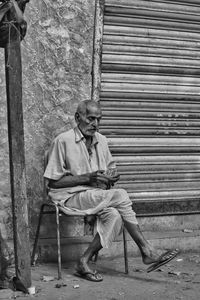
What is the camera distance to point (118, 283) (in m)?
5.59

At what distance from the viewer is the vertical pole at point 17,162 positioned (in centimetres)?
489

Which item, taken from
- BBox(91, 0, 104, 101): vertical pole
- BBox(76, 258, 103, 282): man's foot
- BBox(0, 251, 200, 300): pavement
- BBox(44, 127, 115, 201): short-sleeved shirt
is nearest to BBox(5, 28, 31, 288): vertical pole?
BBox(0, 251, 200, 300): pavement

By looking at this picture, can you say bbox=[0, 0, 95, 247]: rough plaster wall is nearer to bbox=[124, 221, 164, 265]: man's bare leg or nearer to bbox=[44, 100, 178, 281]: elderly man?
bbox=[44, 100, 178, 281]: elderly man

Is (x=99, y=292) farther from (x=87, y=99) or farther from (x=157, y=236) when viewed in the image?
(x=87, y=99)

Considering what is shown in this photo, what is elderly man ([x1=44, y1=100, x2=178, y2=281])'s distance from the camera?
5648mm

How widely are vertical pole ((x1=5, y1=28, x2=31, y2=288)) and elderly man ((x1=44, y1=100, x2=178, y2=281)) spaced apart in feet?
2.86

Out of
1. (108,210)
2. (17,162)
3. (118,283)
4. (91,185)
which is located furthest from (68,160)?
(118,283)

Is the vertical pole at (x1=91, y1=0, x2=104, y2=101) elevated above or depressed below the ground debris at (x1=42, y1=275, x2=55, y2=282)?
above

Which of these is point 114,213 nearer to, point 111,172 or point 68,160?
point 111,172

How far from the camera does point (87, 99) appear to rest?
655 cm

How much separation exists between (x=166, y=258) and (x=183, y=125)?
2.07m

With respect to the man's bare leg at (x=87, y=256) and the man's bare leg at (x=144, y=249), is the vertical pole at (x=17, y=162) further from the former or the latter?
the man's bare leg at (x=144, y=249)

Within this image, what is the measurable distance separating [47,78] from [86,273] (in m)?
2.06

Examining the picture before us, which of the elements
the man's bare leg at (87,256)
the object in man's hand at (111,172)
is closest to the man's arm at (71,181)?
the object in man's hand at (111,172)
